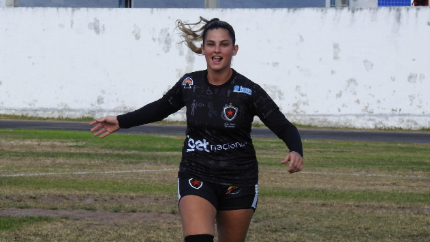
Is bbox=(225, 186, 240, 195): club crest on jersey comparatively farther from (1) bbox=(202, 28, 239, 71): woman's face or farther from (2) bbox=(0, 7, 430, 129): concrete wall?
(2) bbox=(0, 7, 430, 129): concrete wall

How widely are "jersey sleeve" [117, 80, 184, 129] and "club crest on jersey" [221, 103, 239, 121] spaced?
463 millimetres

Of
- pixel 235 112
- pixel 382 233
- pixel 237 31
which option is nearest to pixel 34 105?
pixel 237 31

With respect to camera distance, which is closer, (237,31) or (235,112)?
(235,112)

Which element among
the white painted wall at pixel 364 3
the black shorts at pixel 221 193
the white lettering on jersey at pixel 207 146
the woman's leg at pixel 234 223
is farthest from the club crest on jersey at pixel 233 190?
the white painted wall at pixel 364 3

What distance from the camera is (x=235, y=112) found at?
15.6ft

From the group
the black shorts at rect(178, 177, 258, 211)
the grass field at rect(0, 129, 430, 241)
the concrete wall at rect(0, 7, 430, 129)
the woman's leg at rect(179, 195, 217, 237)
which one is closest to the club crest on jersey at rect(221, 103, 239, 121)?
the black shorts at rect(178, 177, 258, 211)

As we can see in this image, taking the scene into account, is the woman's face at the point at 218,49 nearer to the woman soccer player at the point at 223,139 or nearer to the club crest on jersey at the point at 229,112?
the woman soccer player at the point at 223,139

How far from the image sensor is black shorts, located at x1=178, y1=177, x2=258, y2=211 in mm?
4668

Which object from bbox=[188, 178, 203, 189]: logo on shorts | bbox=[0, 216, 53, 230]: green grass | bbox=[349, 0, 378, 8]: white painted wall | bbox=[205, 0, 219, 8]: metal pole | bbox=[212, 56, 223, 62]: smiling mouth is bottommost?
A: bbox=[0, 216, 53, 230]: green grass

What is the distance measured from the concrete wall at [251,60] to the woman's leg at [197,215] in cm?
2496

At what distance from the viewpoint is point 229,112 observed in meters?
4.74

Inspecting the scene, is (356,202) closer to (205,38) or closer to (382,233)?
(382,233)

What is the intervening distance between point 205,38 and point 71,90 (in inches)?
1056

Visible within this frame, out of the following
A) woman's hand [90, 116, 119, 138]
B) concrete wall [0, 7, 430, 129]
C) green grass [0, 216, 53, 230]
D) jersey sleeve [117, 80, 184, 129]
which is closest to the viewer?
jersey sleeve [117, 80, 184, 129]
